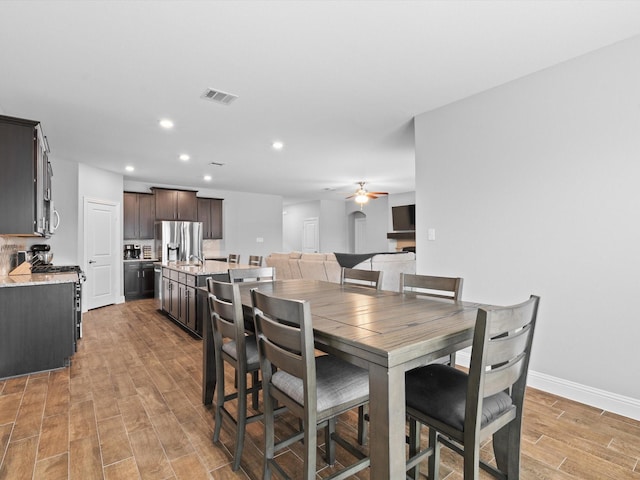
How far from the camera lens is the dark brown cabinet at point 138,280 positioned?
6.88m

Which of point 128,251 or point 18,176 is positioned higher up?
point 18,176

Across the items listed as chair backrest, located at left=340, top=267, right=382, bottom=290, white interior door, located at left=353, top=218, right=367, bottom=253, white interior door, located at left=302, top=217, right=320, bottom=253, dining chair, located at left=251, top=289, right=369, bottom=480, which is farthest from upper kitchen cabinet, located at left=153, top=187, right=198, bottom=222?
dining chair, located at left=251, top=289, right=369, bottom=480

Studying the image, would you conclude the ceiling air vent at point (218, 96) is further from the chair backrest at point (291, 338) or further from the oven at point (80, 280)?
the oven at point (80, 280)

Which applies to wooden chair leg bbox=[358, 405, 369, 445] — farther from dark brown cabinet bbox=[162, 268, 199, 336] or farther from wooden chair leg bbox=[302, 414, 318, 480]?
dark brown cabinet bbox=[162, 268, 199, 336]

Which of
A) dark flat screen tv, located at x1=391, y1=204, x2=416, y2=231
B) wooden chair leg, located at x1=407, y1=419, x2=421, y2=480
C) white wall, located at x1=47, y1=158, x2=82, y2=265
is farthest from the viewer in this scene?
dark flat screen tv, located at x1=391, y1=204, x2=416, y2=231

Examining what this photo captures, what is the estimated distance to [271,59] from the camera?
2.53 m

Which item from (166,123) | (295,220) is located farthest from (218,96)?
(295,220)

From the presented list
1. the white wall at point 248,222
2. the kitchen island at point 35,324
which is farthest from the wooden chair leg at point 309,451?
the white wall at point 248,222

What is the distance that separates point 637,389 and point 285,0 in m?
3.38

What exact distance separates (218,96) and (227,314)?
2.25 m

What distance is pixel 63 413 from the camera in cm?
237

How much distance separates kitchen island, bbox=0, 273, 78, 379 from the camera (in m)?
2.98

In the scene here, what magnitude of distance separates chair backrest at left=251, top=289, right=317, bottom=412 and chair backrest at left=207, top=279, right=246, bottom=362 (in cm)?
24

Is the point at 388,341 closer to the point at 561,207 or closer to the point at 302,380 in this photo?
the point at 302,380
